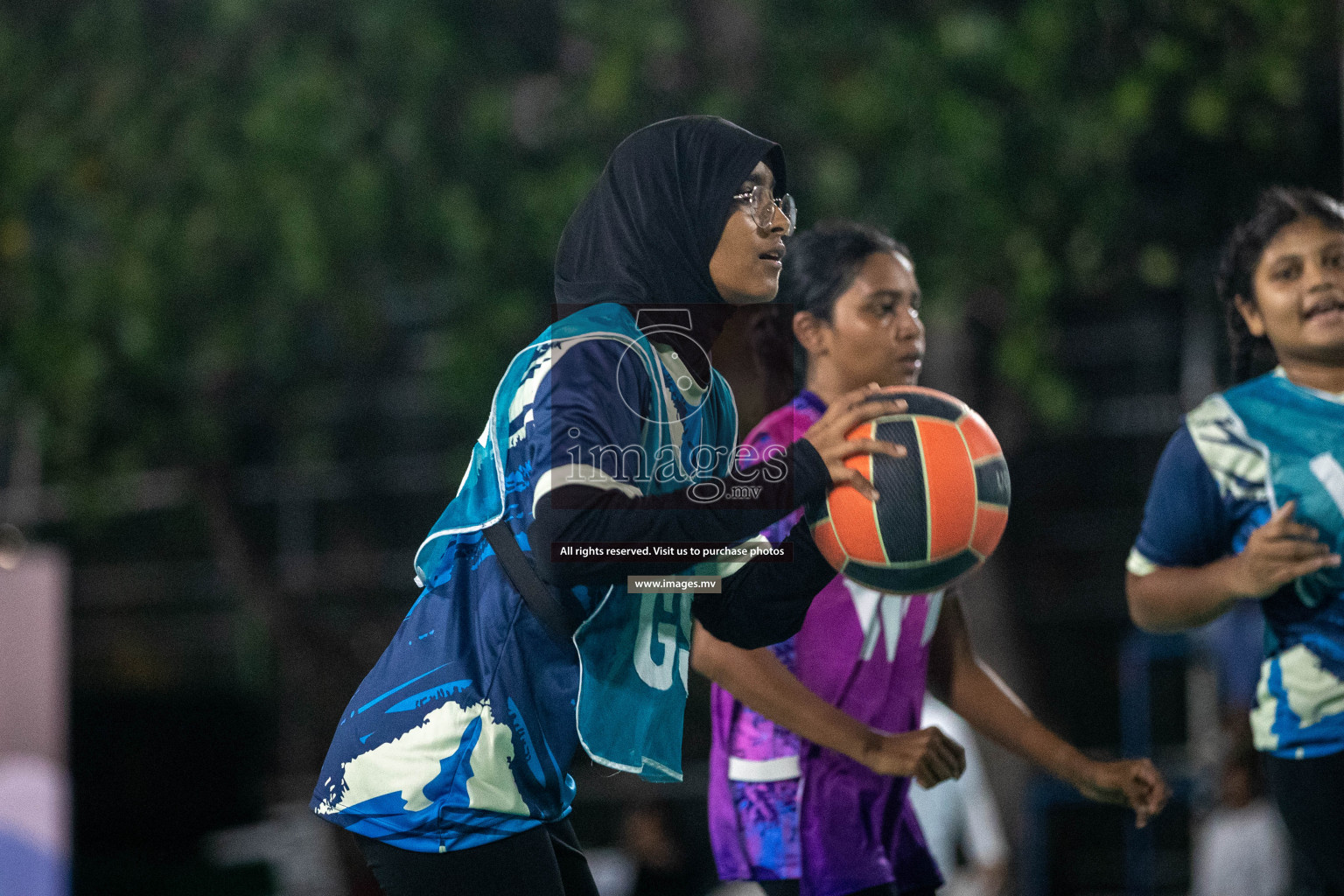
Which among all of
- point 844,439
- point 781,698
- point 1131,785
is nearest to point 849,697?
point 781,698

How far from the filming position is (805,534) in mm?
2588

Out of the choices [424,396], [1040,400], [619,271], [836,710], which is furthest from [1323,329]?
[424,396]

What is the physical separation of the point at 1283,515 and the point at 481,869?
1.86 metres

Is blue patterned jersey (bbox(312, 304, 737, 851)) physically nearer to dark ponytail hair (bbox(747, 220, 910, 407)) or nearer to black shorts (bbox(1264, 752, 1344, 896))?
dark ponytail hair (bbox(747, 220, 910, 407))

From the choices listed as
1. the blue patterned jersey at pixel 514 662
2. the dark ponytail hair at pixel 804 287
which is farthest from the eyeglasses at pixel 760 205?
the dark ponytail hair at pixel 804 287

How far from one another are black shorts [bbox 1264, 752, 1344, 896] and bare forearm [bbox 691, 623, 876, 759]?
970mm

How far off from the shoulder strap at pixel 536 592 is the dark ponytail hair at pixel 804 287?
4.10ft

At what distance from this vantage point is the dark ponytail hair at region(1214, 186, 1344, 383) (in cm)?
348

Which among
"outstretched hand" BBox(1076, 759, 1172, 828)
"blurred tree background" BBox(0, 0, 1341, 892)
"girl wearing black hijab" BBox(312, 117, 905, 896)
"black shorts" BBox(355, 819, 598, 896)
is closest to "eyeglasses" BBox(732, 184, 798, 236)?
"girl wearing black hijab" BBox(312, 117, 905, 896)

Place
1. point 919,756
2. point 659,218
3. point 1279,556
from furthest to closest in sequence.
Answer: point 1279,556
point 919,756
point 659,218

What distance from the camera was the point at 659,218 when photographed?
Answer: 247cm

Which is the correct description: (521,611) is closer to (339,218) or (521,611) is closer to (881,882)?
(881,882)

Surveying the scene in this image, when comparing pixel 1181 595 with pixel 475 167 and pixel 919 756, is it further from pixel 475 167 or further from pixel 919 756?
pixel 475 167

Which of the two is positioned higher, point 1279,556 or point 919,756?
point 1279,556
